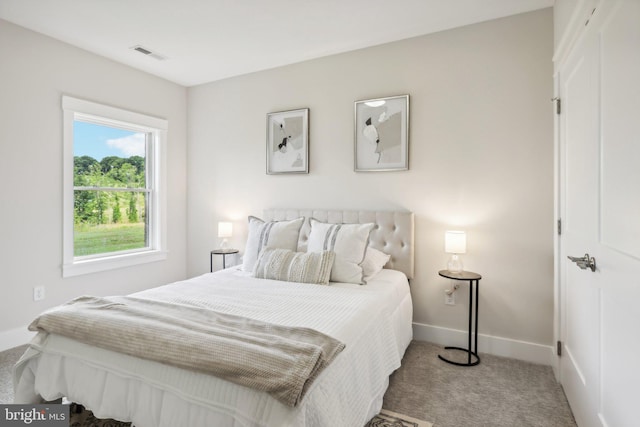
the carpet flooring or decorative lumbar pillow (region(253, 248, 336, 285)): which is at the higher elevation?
decorative lumbar pillow (region(253, 248, 336, 285))

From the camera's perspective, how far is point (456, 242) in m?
2.64

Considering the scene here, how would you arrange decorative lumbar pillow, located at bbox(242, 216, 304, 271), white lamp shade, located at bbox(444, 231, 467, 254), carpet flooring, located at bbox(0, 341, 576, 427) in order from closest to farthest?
carpet flooring, located at bbox(0, 341, 576, 427) < white lamp shade, located at bbox(444, 231, 467, 254) < decorative lumbar pillow, located at bbox(242, 216, 304, 271)

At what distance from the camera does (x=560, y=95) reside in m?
2.28

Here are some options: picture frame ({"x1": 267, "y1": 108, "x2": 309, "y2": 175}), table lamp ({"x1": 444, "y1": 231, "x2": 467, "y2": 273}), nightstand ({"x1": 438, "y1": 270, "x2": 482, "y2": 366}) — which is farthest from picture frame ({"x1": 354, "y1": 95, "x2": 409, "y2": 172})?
nightstand ({"x1": 438, "y1": 270, "x2": 482, "y2": 366})

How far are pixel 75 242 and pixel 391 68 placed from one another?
11.6 feet

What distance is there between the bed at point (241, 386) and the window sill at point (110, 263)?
5.05ft

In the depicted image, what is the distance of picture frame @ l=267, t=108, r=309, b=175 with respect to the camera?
3525mm

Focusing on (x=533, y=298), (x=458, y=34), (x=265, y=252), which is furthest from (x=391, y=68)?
(x=533, y=298)

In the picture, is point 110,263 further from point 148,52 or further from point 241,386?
point 241,386

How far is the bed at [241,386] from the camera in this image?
1.24 m

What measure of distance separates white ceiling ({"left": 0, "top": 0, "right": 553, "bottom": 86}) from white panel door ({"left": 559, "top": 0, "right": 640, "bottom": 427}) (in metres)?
1.11

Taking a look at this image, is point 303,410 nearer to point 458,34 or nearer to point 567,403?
point 567,403

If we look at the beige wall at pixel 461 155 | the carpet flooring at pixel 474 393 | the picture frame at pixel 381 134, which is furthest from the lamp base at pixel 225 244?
the carpet flooring at pixel 474 393

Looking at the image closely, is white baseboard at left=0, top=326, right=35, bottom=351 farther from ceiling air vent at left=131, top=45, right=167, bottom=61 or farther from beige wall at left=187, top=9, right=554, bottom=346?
ceiling air vent at left=131, top=45, right=167, bottom=61
